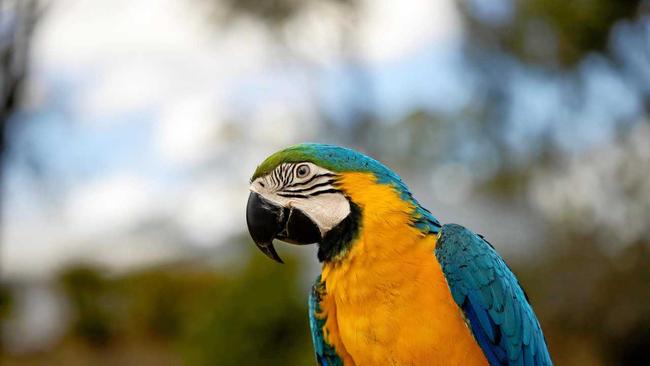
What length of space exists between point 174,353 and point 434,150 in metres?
5.50

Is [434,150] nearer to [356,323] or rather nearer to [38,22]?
[38,22]

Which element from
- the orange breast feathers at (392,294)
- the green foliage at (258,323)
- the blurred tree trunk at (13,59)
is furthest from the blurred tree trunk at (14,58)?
the orange breast feathers at (392,294)

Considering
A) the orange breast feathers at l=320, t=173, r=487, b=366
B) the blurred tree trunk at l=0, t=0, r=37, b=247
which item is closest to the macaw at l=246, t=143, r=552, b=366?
the orange breast feathers at l=320, t=173, r=487, b=366

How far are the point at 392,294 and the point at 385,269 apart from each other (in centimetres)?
5

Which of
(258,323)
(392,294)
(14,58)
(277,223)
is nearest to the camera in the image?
(392,294)

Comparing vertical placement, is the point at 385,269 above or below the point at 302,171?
below

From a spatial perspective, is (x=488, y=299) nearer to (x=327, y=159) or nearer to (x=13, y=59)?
(x=327, y=159)

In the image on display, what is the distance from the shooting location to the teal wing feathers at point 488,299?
1322mm

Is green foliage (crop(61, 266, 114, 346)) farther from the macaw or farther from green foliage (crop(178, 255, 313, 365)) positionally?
the macaw

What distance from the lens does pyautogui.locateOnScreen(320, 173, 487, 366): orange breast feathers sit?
1.29 meters

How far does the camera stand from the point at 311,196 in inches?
54.4

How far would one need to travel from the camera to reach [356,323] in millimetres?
1345

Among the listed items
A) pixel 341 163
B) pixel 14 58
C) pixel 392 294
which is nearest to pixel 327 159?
pixel 341 163

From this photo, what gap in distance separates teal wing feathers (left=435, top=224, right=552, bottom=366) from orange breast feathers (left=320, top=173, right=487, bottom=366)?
23mm
